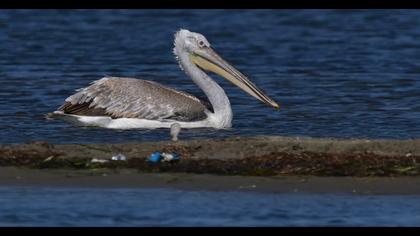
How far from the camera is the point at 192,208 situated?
364 inches

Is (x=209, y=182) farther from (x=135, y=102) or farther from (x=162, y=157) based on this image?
(x=135, y=102)

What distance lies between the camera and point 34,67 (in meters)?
18.8

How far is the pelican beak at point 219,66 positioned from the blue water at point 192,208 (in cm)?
428

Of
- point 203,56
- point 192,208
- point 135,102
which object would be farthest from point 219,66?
point 192,208

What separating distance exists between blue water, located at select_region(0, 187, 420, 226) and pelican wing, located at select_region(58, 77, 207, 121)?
356 cm

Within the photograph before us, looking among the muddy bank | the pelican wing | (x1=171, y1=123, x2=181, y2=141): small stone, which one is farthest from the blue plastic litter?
the pelican wing

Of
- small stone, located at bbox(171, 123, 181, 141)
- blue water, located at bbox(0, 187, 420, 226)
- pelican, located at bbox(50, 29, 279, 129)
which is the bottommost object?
blue water, located at bbox(0, 187, 420, 226)

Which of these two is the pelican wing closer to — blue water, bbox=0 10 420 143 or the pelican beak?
blue water, bbox=0 10 420 143

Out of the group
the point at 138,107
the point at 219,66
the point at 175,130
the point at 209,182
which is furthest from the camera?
the point at 219,66

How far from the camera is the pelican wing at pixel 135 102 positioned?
43.9ft

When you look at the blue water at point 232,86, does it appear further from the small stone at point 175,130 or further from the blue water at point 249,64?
the small stone at point 175,130

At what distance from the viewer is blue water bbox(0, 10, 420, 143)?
13477 mm

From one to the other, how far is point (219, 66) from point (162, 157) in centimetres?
370

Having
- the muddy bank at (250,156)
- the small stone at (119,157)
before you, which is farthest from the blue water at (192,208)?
the small stone at (119,157)
